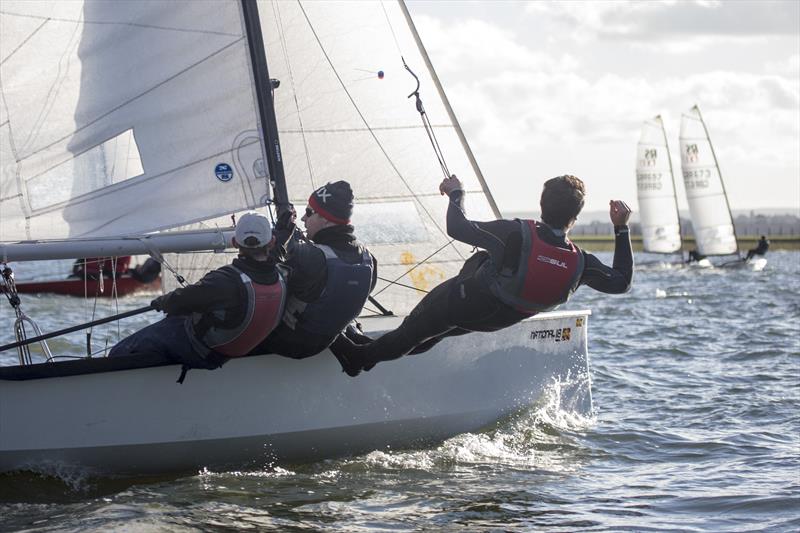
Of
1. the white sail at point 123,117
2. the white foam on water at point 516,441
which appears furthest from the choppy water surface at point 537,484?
the white sail at point 123,117

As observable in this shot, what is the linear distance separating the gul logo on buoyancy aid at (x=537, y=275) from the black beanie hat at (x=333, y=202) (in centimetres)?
92

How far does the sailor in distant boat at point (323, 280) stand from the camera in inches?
258

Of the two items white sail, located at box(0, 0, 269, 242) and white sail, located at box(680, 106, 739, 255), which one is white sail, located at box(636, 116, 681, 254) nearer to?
white sail, located at box(680, 106, 739, 255)

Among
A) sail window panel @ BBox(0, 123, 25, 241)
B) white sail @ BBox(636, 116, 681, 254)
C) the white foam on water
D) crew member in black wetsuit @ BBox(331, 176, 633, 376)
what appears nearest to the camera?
crew member in black wetsuit @ BBox(331, 176, 633, 376)

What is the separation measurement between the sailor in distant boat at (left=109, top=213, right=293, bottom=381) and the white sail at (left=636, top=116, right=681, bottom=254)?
133ft

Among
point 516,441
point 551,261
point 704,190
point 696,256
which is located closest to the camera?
point 551,261

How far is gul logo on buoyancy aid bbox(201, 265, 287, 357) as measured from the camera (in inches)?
248

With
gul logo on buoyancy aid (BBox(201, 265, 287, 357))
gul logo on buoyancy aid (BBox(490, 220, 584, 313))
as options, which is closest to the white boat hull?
gul logo on buoyancy aid (BBox(201, 265, 287, 357))

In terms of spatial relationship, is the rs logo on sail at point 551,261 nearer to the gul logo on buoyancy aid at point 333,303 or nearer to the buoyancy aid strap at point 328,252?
the gul logo on buoyancy aid at point 333,303

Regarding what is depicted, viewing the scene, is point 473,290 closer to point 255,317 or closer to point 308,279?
point 308,279

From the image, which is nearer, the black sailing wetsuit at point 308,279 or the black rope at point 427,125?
the black sailing wetsuit at point 308,279

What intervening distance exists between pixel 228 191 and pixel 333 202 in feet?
3.33

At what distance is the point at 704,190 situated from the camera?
44312 mm

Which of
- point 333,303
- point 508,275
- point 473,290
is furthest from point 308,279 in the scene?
point 508,275
